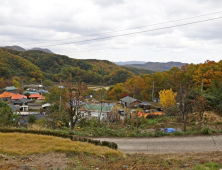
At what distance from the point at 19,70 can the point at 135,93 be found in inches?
1867

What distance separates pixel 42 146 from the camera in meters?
6.55

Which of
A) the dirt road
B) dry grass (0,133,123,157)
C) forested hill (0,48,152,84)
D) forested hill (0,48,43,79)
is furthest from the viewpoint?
forested hill (0,48,152,84)

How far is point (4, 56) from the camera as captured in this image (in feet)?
251

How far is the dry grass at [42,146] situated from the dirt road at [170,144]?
3.95ft

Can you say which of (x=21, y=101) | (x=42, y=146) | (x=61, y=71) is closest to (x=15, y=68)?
(x=61, y=71)

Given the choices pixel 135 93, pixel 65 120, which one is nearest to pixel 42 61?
pixel 135 93

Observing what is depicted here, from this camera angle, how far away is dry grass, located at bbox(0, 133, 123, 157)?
618cm

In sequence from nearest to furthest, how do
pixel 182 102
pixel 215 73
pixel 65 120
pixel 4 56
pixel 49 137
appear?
pixel 49 137, pixel 182 102, pixel 65 120, pixel 215 73, pixel 4 56

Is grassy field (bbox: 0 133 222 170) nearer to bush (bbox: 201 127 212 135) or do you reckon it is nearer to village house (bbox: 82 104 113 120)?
bush (bbox: 201 127 212 135)

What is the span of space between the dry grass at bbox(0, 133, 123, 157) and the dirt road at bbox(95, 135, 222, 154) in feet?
3.95

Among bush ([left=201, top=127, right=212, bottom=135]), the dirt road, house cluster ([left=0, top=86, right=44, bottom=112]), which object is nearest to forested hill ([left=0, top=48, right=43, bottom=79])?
house cluster ([left=0, top=86, right=44, bottom=112])

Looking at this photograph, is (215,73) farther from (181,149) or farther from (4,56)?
(4,56)

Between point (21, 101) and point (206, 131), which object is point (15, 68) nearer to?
point (21, 101)

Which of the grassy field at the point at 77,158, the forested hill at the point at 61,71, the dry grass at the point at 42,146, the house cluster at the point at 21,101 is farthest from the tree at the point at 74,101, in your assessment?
the forested hill at the point at 61,71
